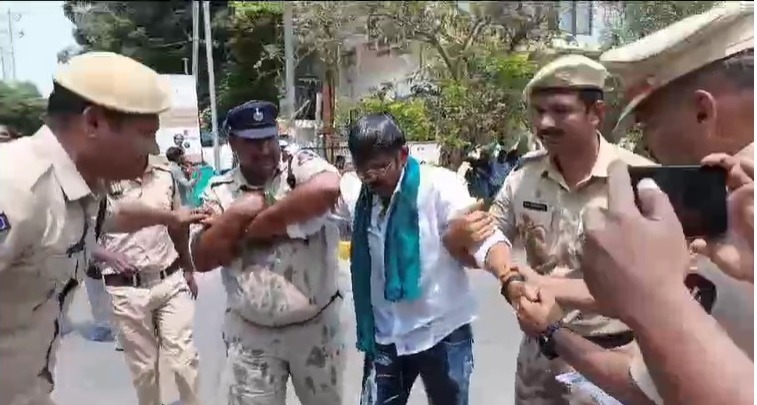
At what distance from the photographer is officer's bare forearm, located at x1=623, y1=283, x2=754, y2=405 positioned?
87 centimetres

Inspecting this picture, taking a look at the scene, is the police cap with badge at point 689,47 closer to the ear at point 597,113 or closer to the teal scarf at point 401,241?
the ear at point 597,113

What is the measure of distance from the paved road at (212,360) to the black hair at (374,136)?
Result: 0.54 metres

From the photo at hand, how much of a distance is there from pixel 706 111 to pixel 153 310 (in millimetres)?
2361

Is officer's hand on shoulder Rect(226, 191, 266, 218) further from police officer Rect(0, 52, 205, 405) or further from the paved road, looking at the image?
police officer Rect(0, 52, 205, 405)

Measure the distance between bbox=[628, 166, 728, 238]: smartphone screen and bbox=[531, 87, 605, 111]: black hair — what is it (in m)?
0.88

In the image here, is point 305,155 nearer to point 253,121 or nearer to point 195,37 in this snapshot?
point 253,121

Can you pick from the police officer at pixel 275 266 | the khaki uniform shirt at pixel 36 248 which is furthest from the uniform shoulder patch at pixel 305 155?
the khaki uniform shirt at pixel 36 248

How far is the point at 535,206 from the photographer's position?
2.06 m

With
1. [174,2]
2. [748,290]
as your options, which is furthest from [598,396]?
[174,2]

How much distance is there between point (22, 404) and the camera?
5.41 ft

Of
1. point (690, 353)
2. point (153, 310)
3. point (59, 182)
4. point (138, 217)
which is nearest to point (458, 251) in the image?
point (138, 217)

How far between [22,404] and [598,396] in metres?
1.04

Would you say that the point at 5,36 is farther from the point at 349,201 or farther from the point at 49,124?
the point at 349,201

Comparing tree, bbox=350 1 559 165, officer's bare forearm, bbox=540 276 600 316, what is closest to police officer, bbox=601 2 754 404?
officer's bare forearm, bbox=540 276 600 316
